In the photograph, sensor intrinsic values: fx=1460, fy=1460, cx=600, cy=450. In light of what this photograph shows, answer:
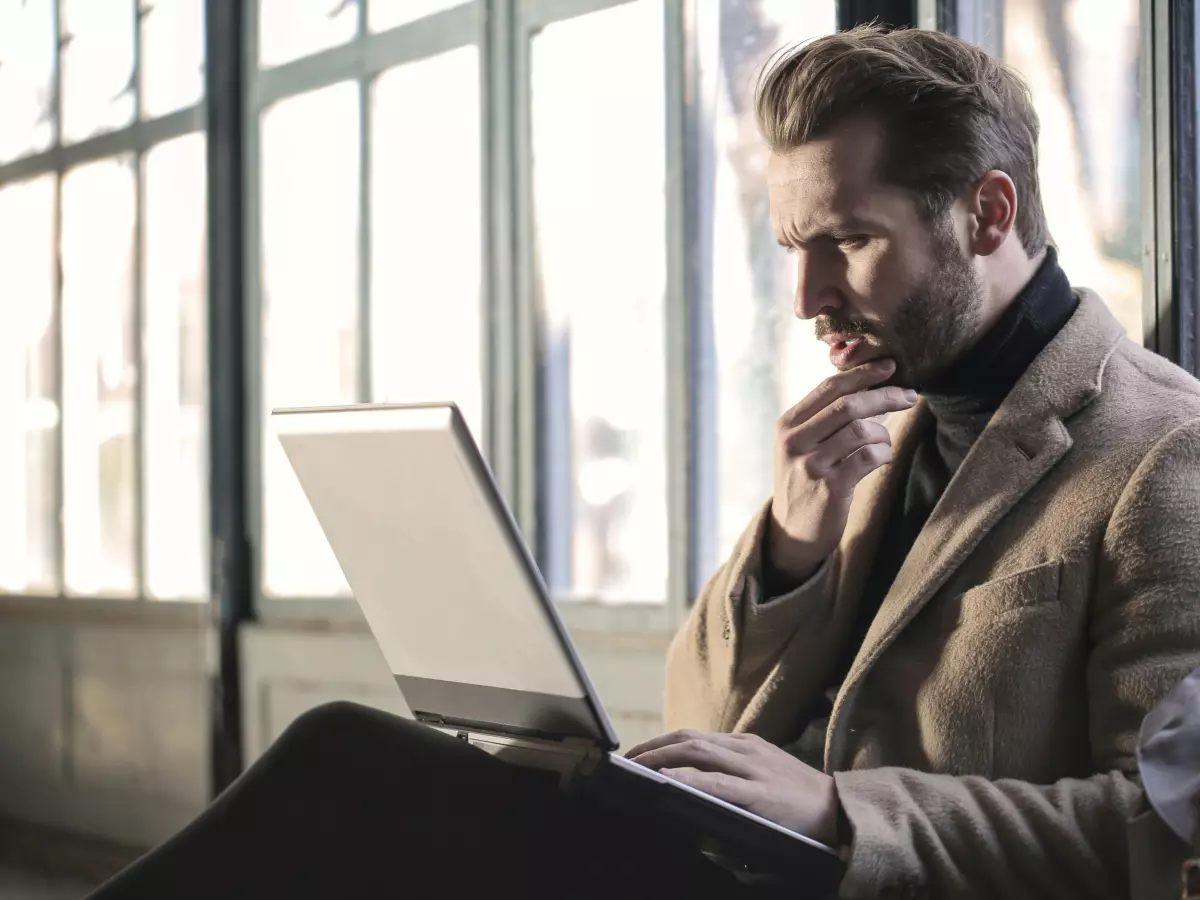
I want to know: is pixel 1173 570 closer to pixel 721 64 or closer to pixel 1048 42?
pixel 1048 42

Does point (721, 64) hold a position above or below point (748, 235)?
above

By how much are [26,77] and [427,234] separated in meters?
2.31

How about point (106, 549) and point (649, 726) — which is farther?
point (106, 549)

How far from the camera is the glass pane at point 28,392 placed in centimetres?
493

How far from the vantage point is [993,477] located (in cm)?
154

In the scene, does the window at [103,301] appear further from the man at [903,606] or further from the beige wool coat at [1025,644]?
the beige wool coat at [1025,644]

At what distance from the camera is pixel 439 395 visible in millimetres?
3494

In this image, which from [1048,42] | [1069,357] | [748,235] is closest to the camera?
[1069,357]

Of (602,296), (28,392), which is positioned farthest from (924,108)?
(28,392)

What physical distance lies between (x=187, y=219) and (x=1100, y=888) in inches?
140

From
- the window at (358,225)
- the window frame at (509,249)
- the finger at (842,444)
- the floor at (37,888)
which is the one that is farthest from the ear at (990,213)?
the floor at (37,888)

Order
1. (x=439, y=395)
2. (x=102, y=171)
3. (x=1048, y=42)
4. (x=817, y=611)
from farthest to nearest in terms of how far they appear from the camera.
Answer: (x=102, y=171) < (x=439, y=395) < (x=1048, y=42) < (x=817, y=611)

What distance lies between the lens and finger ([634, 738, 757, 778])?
4.50 feet

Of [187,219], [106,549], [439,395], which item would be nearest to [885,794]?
[439,395]
